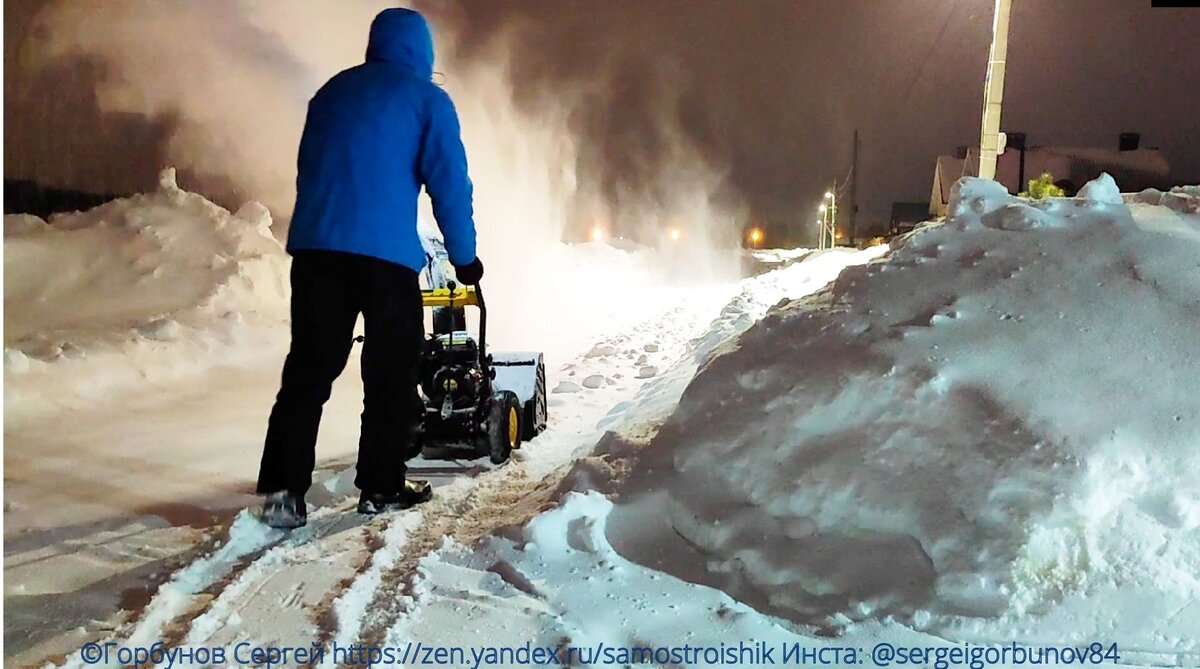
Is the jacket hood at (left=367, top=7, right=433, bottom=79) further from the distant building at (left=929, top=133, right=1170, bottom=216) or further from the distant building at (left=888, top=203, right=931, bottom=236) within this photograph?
the distant building at (left=888, top=203, right=931, bottom=236)

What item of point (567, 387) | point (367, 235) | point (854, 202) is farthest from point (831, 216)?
point (367, 235)

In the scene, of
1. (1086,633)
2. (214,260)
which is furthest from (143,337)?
(1086,633)

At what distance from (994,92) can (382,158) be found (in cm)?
1009

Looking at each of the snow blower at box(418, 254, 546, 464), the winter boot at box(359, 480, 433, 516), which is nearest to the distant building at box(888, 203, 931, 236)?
the snow blower at box(418, 254, 546, 464)

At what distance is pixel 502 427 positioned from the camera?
4.45 m

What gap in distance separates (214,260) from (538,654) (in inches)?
434

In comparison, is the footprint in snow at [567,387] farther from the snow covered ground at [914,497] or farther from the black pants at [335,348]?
the black pants at [335,348]

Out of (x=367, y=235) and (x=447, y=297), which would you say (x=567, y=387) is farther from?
(x=367, y=235)

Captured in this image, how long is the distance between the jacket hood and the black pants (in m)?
0.90

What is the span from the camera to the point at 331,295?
321 centimetres

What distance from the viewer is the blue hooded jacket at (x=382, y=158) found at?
3.17 meters

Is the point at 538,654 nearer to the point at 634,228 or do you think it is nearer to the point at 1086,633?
the point at 1086,633

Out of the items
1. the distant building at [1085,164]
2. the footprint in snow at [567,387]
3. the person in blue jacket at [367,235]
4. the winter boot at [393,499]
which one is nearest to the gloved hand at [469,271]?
the person in blue jacket at [367,235]

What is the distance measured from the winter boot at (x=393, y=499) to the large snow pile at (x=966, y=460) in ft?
3.40
